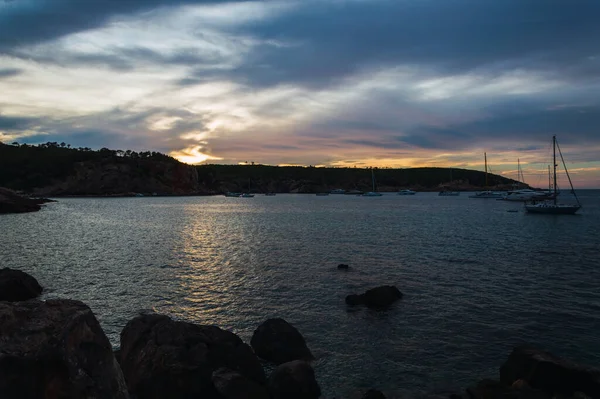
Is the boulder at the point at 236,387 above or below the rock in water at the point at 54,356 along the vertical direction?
below

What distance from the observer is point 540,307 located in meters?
23.8

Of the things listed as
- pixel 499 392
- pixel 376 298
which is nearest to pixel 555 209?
pixel 376 298

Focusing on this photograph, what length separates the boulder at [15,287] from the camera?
24.0 metres

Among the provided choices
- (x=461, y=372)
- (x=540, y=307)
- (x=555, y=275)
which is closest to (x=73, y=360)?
(x=461, y=372)

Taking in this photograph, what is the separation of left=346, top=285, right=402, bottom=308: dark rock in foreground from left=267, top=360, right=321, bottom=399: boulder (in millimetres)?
10913

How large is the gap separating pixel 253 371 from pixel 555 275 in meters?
29.0

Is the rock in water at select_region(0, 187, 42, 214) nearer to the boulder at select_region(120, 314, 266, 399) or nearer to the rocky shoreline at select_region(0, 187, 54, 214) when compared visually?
the rocky shoreline at select_region(0, 187, 54, 214)

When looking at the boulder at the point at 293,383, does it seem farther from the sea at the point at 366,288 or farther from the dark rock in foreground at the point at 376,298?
the dark rock in foreground at the point at 376,298

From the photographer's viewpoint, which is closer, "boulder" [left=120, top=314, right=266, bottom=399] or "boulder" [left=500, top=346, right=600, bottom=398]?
"boulder" [left=500, top=346, right=600, bottom=398]

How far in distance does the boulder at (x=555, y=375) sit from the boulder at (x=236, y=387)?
8.60 metres

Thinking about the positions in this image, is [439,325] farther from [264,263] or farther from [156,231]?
[156,231]

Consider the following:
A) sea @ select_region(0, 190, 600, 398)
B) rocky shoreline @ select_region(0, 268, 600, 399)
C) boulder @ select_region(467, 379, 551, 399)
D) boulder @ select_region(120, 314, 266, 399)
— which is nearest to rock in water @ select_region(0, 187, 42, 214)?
sea @ select_region(0, 190, 600, 398)

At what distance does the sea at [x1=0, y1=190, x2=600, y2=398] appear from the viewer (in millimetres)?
17234

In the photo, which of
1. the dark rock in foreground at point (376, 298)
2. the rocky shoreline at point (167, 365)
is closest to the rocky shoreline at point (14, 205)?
the dark rock in foreground at point (376, 298)
